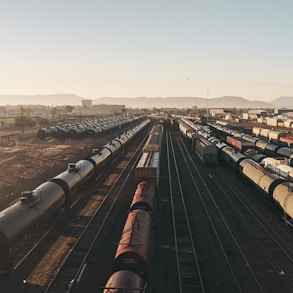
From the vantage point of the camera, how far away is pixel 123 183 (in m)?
41.4

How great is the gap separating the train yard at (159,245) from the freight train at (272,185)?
4.27 feet

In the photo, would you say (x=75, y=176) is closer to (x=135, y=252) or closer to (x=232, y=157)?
(x=135, y=252)

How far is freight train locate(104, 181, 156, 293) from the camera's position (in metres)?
13.7

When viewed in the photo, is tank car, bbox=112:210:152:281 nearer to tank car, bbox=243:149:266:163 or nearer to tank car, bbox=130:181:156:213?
tank car, bbox=130:181:156:213

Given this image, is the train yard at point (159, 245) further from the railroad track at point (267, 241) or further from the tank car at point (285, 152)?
the tank car at point (285, 152)

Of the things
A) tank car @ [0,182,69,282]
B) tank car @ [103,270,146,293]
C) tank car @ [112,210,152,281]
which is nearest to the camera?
tank car @ [103,270,146,293]

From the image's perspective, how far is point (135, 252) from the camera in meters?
16.1

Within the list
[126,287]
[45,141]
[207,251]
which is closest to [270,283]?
[207,251]

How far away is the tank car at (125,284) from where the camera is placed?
43.7 feet

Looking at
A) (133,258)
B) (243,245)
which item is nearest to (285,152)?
(243,245)

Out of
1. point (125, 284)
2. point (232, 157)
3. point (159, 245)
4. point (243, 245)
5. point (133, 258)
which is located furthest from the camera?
point (232, 157)

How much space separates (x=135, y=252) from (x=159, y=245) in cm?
807

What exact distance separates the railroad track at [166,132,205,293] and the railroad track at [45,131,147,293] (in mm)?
6093

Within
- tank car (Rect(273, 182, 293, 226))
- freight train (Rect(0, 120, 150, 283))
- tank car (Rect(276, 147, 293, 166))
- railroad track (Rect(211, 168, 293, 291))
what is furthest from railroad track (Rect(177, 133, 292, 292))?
tank car (Rect(276, 147, 293, 166))
